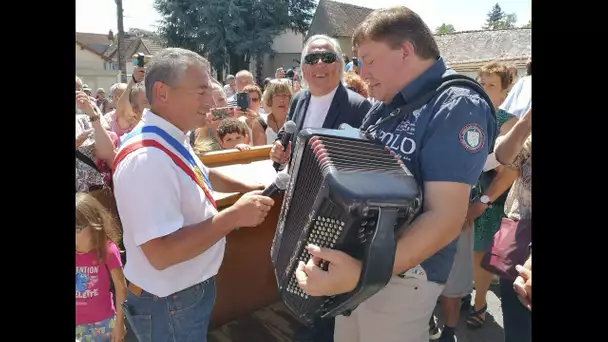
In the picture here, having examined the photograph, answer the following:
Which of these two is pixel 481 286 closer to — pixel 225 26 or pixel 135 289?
pixel 135 289

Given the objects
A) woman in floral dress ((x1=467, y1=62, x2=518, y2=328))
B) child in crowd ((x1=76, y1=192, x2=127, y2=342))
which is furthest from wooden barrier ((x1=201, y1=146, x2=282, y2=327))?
woman in floral dress ((x1=467, y1=62, x2=518, y2=328))

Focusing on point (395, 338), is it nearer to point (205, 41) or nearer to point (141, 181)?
point (141, 181)

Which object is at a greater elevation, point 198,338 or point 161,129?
point 161,129

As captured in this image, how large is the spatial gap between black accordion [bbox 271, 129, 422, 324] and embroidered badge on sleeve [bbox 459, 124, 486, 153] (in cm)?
22

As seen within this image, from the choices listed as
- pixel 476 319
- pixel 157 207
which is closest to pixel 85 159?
pixel 157 207

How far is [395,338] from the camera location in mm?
1699

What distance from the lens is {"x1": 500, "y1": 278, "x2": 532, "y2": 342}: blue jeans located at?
223 centimetres

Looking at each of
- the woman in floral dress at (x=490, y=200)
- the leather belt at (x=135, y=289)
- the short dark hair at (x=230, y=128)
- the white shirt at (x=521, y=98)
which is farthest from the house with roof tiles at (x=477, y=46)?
the leather belt at (x=135, y=289)

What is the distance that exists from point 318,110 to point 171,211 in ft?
5.25

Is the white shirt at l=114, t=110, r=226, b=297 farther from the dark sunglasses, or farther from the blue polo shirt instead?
the dark sunglasses
